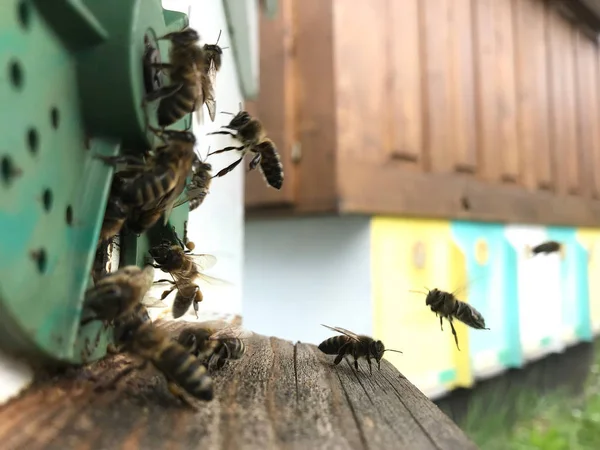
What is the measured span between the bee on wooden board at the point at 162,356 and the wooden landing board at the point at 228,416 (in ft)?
0.04

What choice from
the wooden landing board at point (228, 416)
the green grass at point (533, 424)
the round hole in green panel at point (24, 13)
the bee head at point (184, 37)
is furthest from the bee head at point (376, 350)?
the green grass at point (533, 424)

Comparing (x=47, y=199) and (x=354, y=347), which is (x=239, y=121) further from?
(x=47, y=199)

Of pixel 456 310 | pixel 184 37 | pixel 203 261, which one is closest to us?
pixel 184 37

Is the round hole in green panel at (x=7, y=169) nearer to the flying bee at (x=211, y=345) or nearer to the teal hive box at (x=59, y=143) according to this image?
the teal hive box at (x=59, y=143)

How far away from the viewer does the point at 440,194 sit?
2408 millimetres

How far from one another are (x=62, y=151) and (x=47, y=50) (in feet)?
0.23

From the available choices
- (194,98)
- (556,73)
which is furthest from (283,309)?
(556,73)

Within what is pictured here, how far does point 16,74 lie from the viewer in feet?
1.14

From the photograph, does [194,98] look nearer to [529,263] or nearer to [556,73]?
[529,263]

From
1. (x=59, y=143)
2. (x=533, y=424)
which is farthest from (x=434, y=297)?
(x=533, y=424)

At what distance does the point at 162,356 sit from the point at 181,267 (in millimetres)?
Result: 212

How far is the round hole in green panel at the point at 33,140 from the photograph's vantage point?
1.19 ft

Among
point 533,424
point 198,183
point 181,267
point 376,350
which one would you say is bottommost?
point 533,424

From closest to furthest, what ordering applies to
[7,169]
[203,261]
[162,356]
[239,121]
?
1. [7,169]
2. [162,356]
3. [203,261]
4. [239,121]
